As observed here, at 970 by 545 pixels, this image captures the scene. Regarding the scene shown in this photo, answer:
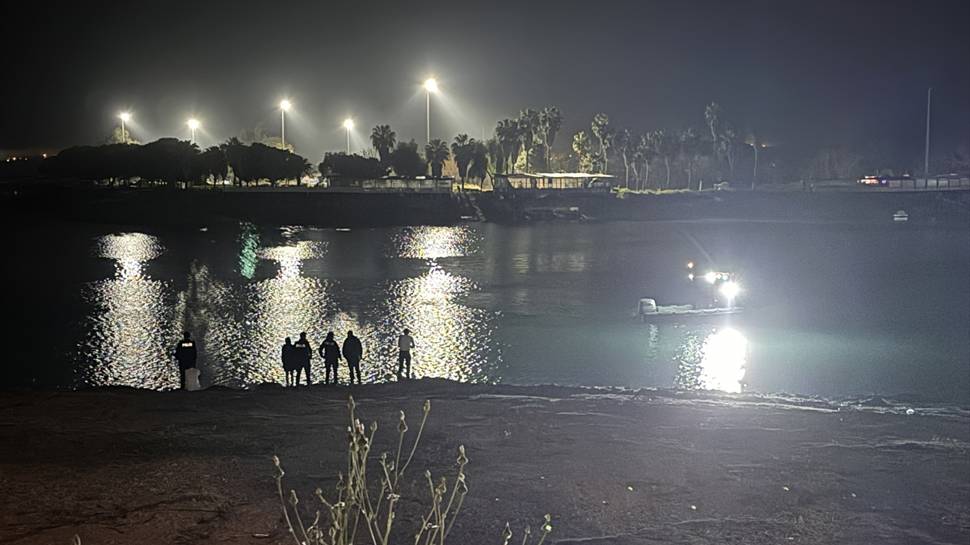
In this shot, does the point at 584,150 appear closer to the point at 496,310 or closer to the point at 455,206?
the point at 455,206

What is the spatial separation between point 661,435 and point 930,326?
2512cm

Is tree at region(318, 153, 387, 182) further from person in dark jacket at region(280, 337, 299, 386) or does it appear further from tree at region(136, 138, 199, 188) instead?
person in dark jacket at region(280, 337, 299, 386)

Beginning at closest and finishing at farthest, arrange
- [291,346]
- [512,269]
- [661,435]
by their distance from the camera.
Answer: [661,435], [291,346], [512,269]

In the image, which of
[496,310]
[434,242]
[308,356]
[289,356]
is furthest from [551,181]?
[289,356]

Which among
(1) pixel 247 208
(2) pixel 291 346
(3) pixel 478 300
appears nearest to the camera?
(2) pixel 291 346

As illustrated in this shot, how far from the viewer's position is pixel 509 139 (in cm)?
14712

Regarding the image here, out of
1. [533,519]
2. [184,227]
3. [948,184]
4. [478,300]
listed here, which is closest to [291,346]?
[533,519]

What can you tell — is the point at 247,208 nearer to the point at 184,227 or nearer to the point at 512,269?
the point at 184,227

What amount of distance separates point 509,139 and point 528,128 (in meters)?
4.19

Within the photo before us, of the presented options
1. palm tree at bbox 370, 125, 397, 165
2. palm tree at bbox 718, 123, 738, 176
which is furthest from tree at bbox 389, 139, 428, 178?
palm tree at bbox 718, 123, 738, 176

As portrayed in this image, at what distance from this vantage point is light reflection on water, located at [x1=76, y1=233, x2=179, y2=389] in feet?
89.8

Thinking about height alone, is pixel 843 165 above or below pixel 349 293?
above

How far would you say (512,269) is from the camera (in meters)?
56.3

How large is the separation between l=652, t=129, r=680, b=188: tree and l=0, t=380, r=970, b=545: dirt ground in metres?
129
